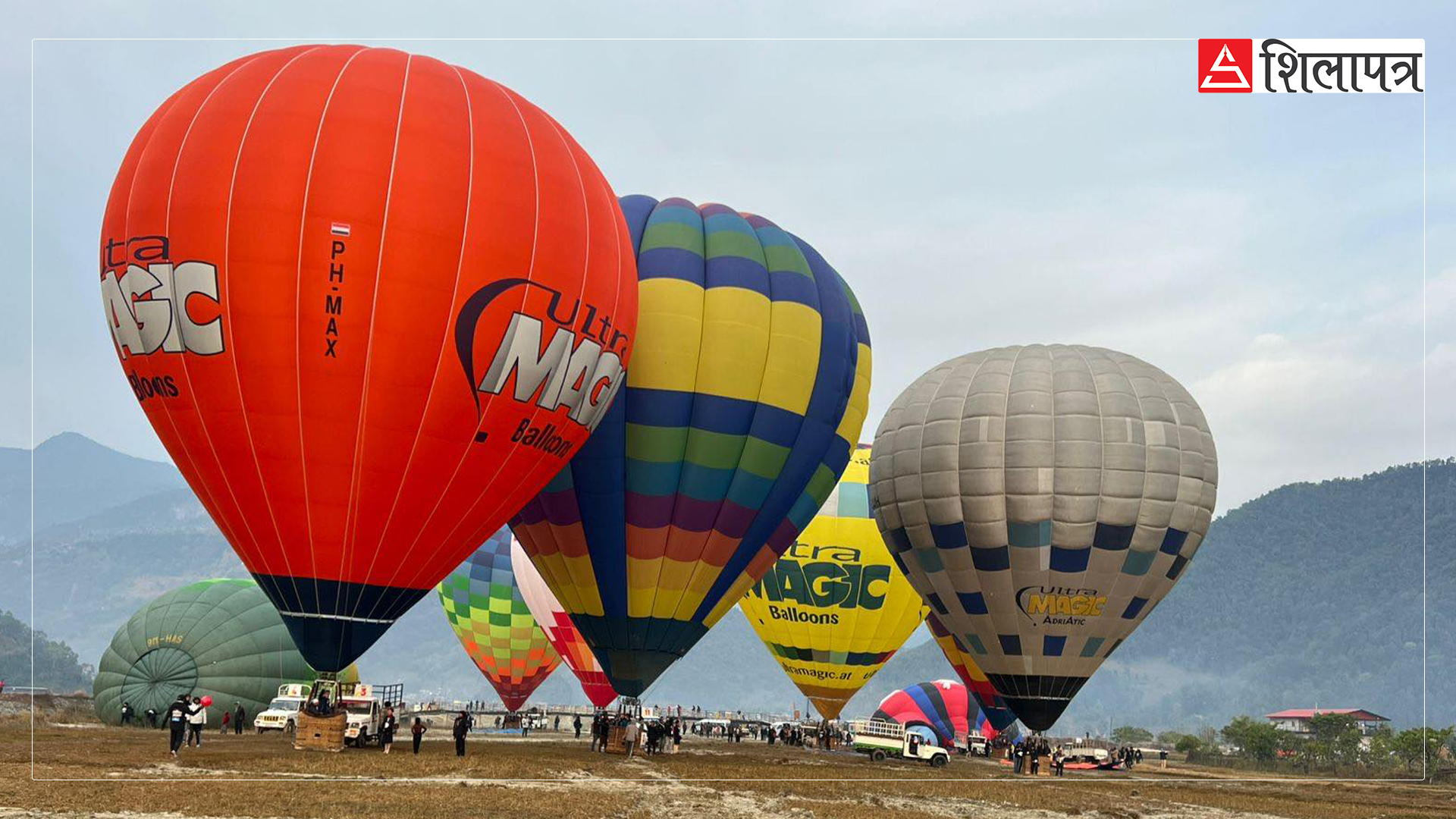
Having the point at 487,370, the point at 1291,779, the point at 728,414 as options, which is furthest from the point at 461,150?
the point at 1291,779

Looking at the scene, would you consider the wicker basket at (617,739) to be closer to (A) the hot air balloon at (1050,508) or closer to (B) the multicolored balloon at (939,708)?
(A) the hot air balloon at (1050,508)

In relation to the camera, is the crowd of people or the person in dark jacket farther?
the crowd of people

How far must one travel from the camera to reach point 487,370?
2203 centimetres

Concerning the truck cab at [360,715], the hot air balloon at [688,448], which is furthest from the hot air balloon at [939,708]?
the truck cab at [360,715]

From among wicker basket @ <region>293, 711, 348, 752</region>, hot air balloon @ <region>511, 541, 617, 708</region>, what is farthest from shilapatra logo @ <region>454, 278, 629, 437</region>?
hot air balloon @ <region>511, 541, 617, 708</region>

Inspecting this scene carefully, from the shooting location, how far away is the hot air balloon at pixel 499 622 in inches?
2062

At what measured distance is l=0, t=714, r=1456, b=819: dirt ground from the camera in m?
16.9

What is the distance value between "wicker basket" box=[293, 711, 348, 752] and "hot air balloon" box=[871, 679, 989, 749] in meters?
32.4

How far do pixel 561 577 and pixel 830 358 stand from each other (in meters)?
7.81

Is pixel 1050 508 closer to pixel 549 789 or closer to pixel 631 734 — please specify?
pixel 631 734

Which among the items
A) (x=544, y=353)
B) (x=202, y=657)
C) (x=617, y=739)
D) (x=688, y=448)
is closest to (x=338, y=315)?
(x=544, y=353)

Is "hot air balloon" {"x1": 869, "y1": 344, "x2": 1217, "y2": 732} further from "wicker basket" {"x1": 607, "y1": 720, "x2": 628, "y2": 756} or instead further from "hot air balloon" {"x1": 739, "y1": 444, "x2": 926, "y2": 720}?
"wicker basket" {"x1": 607, "y1": 720, "x2": 628, "y2": 756}

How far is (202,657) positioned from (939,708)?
95.8 ft

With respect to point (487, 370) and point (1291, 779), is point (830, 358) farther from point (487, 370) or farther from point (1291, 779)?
point (1291, 779)
